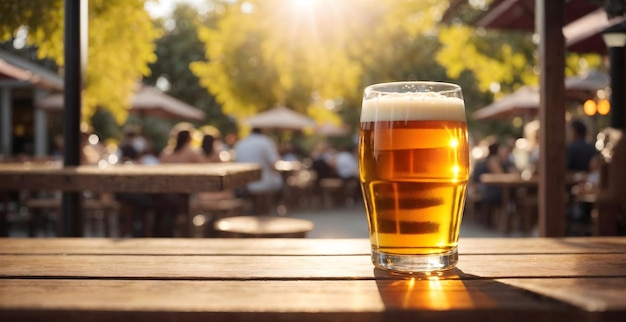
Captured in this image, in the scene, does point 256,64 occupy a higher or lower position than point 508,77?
higher

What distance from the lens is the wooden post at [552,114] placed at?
86.7 inches

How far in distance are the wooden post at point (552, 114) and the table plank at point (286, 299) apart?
1.54 meters

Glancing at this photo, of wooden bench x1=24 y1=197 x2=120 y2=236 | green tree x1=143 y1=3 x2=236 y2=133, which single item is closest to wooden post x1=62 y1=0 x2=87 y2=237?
wooden bench x1=24 y1=197 x2=120 y2=236

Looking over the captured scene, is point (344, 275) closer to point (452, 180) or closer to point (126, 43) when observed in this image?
point (452, 180)

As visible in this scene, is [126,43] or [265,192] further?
[265,192]

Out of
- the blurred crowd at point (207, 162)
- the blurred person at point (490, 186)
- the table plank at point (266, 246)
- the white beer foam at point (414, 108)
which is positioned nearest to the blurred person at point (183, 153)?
the blurred crowd at point (207, 162)

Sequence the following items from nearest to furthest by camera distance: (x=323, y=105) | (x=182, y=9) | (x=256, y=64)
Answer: (x=256, y=64) → (x=323, y=105) → (x=182, y=9)

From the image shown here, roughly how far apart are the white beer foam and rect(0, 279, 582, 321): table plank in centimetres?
26

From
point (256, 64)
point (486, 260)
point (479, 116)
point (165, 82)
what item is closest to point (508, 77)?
point (479, 116)

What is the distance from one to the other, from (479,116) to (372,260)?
14109mm

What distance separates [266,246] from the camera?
1.19 metres

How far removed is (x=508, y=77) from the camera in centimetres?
1066

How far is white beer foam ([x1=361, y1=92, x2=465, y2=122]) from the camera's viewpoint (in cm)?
95

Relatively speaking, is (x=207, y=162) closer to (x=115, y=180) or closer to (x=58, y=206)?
(x=58, y=206)
